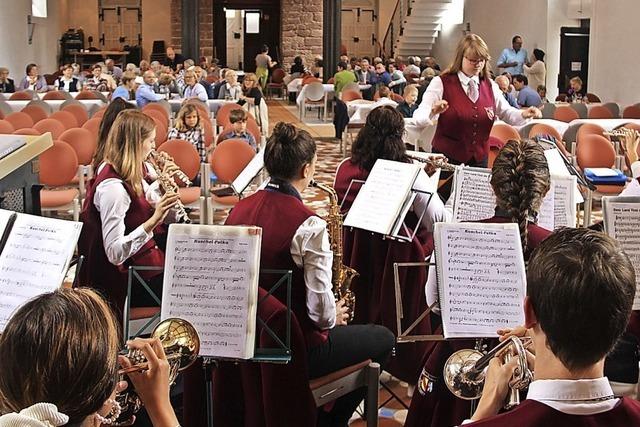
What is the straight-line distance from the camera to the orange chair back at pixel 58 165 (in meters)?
6.82

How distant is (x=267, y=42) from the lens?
94.0 ft

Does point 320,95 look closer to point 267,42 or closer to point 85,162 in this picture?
point 85,162

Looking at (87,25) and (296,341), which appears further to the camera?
(87,25)

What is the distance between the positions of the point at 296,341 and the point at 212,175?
4552 mm

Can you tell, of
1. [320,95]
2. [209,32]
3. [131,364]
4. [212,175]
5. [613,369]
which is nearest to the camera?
[131,364]

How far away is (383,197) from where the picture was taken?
13.5 feet

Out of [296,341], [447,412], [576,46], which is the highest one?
[576,46]

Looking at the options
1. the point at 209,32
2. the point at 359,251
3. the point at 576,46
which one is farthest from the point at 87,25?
the point at 359,251

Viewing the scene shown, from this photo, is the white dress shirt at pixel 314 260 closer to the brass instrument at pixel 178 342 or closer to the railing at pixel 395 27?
the brass instrument at pixel 178 342

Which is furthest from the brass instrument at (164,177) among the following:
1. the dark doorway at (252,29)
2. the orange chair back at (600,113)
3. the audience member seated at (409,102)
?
the dark doorway at (252,29)

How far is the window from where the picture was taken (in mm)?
22688

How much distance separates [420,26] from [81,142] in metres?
18.1

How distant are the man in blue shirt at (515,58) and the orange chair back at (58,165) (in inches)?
482

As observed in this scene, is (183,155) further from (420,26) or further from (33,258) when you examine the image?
(420,26)
